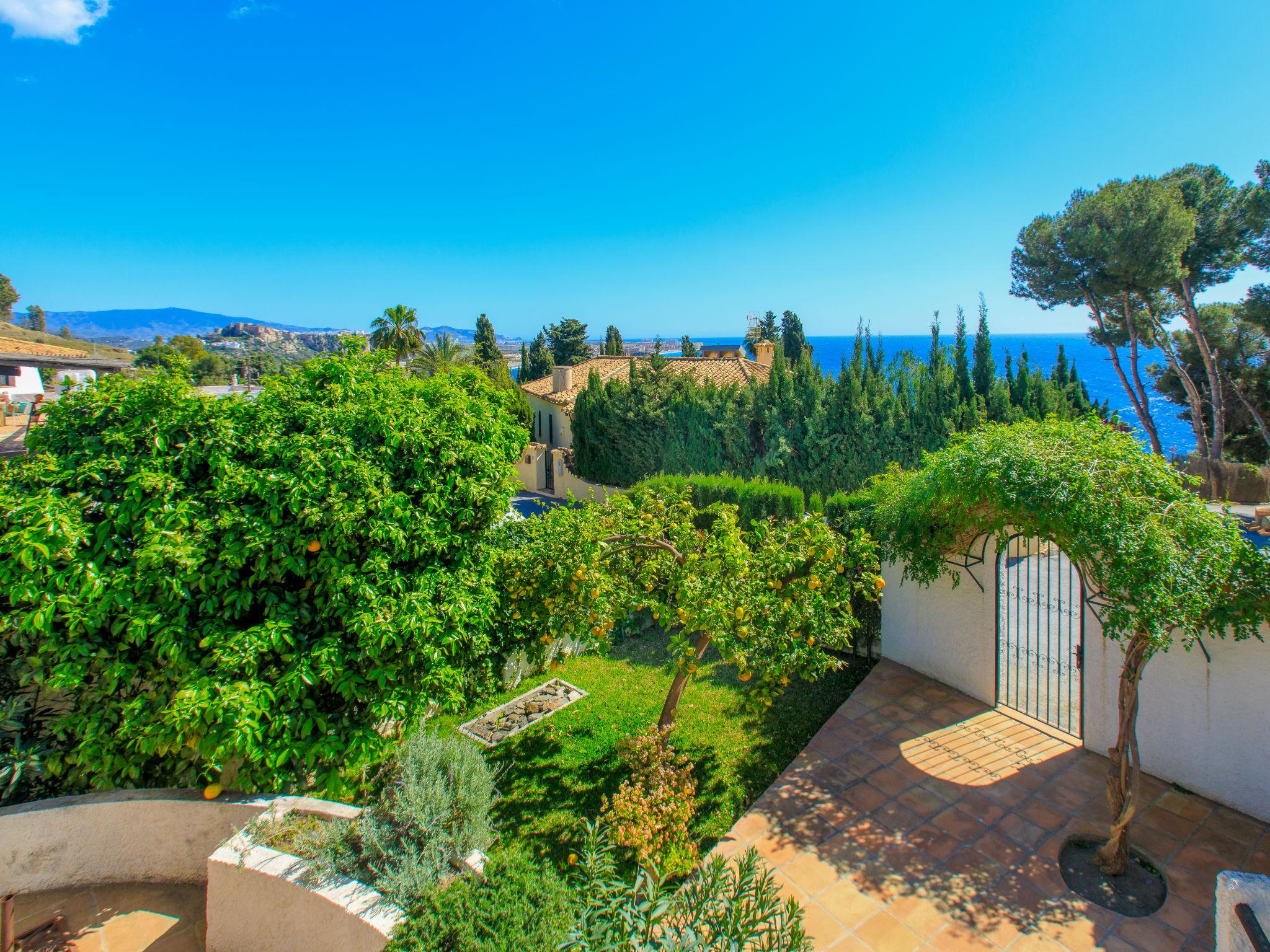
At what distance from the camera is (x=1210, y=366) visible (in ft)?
67.6

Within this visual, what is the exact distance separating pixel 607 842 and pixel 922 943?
9.01 ft

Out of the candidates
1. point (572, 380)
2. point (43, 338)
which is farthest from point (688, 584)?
point (43, 338)

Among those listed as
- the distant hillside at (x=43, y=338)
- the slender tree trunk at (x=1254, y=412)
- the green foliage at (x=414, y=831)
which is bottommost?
the green foliage at (x=414, y=831)

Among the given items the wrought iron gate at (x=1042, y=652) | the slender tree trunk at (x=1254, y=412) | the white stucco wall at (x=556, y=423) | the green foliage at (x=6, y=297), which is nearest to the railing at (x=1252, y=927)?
the wrought iron gate at (x=1042, y=652)

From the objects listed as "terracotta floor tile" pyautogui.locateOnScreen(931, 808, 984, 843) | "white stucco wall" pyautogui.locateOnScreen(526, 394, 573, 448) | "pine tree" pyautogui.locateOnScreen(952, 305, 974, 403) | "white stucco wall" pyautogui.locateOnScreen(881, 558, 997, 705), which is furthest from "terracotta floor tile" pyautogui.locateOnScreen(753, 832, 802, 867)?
"white stucco wall" pyautogui.locateOnScreen(526, 394, 573, 448)

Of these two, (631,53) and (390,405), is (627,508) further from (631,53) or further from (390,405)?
(631,53)

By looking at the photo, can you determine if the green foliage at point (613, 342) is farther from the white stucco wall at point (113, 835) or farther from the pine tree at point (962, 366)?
the white stucco wall at point (113, 835)

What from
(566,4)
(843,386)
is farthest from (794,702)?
(566,4)

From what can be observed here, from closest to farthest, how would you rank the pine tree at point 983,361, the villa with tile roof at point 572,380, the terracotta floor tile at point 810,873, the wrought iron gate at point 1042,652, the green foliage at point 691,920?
the green foliage at point 691,920
the terracotta floor tile at point 810,873
the wrought iron gate at point 1042,652
the pine tree at point 983,361
the villa with tile roof at point 572,380

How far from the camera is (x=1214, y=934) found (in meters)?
4.77

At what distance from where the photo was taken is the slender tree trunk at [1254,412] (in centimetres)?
2136

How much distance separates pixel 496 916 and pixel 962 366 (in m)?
18.7

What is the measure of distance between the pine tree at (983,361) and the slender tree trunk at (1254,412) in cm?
1142

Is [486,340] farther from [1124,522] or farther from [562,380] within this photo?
[1124,522]
